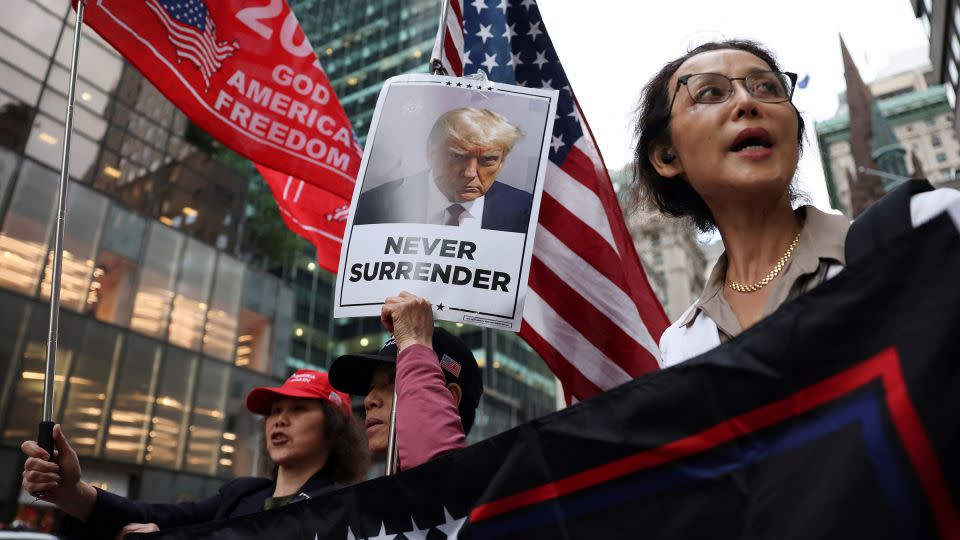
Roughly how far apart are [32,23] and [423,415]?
2273 centimetres

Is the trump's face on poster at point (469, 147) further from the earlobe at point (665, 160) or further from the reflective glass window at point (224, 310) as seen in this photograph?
the reflective glass window at point (224, 310)

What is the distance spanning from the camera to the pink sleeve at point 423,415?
2031mm

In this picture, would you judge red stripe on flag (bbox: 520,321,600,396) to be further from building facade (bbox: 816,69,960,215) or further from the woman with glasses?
building facade (bbox: 816,69,960,215)

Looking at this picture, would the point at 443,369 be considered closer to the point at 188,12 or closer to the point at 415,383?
the point at 415,383

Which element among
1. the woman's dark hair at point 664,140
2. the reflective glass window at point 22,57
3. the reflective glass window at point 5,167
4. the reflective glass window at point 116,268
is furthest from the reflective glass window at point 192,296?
the woman's dark hair at point 664,140

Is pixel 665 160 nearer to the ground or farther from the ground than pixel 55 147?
nearer to the ground

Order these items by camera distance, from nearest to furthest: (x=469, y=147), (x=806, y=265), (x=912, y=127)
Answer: (x=806, y=265) → (x=469, y=147) → (x=912, y=127)

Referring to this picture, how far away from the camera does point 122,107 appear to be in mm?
22672

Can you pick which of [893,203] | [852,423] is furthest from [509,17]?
[852,423]

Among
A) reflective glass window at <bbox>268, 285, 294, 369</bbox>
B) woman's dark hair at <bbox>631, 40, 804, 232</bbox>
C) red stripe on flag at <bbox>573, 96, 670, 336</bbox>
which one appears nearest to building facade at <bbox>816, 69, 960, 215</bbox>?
reflective glass window at <bbox>268, 285, 294, 369</bbox>

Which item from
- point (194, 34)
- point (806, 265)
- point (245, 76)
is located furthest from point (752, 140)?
point (194, 34)

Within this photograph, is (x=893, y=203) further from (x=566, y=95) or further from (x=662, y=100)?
(x=566, y=95)

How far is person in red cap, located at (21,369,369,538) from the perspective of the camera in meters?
2.94

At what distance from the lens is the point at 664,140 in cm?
240
